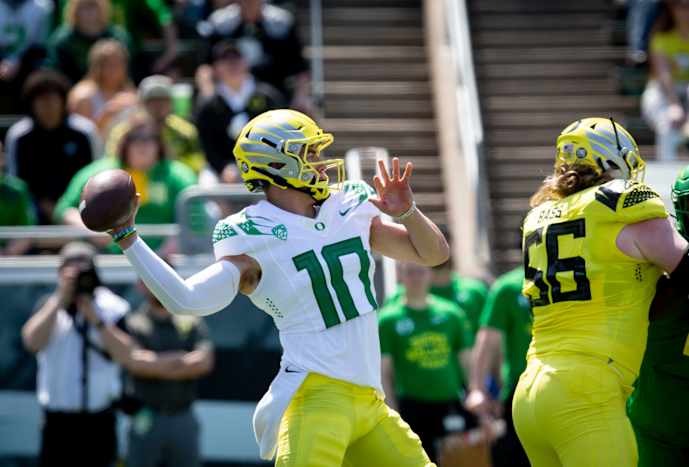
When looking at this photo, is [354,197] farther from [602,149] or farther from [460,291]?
[460,291]

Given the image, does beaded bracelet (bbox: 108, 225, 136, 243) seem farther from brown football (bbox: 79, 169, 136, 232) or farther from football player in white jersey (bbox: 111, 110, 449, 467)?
football player in white jersey (bbox: 111, 110, 449, 467)

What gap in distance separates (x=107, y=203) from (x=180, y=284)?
414 millimetres

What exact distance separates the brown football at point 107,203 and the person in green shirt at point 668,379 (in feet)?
7.16

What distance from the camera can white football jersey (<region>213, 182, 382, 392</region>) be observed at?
5598 mm

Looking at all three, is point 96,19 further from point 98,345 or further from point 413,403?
point 413,403

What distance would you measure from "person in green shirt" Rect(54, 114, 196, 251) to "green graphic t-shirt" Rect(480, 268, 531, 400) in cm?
251

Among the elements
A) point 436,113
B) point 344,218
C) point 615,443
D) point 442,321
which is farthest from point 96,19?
point 615,443

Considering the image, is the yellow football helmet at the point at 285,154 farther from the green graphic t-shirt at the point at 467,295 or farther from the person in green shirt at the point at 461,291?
the green graphic t-shirt at the point at 467,295

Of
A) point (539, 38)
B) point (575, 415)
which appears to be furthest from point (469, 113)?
point (575, 415)

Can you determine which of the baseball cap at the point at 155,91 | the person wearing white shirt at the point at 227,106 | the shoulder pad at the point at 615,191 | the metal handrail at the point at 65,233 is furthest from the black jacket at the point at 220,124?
the shoulder pad at the point at 615,191

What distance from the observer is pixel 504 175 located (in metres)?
12.9

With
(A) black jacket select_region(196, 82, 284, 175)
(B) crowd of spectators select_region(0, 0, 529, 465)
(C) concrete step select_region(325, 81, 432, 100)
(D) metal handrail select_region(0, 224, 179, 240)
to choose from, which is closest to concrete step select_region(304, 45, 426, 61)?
(C) concrete step select_region(325, 81, 432, 100)

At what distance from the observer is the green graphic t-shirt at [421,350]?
31.0 feet

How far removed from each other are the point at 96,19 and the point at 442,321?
445 cm
